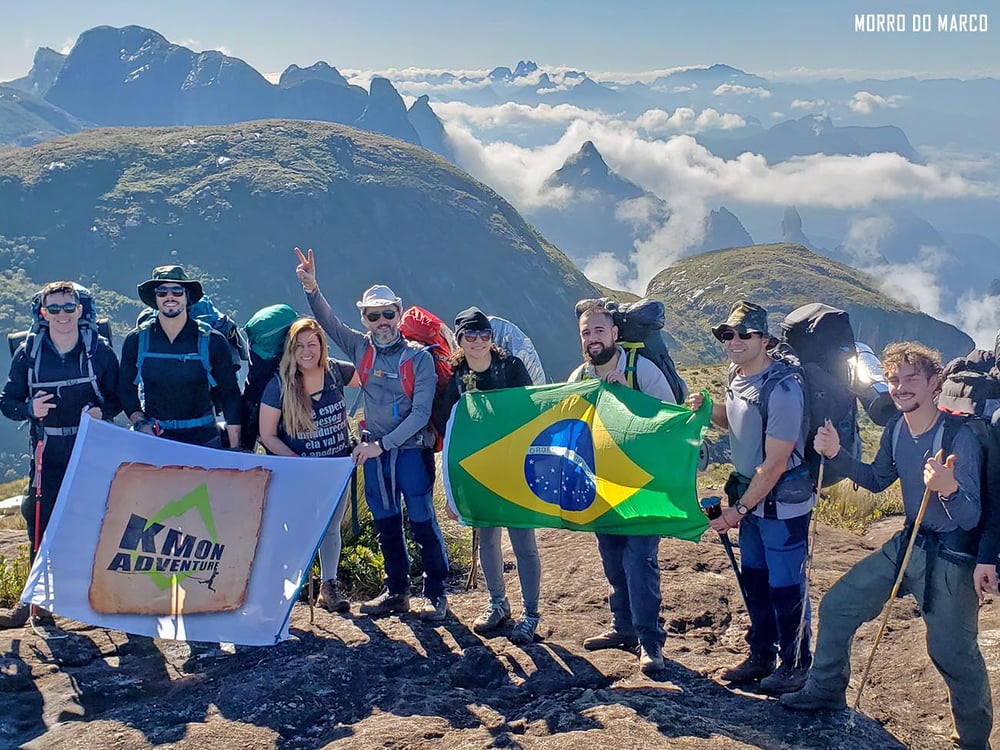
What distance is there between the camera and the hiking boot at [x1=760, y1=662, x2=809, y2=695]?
6.26m

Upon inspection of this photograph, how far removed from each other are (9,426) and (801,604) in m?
168

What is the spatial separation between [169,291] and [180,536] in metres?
2.19

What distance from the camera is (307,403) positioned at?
7523 millimetres

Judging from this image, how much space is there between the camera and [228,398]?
24.9 feet

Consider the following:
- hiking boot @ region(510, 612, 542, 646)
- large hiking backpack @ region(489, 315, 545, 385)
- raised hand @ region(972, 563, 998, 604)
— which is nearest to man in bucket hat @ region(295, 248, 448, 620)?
large hiking backpack @ region(489, 315, 545, 385)

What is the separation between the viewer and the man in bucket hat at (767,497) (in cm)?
601

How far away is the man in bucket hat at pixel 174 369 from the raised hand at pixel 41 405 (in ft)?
2.04

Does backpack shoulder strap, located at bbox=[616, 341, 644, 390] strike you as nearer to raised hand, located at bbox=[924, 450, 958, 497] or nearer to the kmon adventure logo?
raised hand, located at bbox=[924, 450, 958, 497]

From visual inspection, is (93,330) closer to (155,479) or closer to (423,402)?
(155,479)

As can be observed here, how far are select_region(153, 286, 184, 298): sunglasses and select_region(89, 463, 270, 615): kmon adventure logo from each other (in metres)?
1.55

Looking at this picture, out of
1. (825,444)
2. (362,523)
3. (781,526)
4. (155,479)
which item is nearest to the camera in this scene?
(825,444)

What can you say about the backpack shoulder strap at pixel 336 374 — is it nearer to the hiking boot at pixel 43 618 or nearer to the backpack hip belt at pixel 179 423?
the backpack hip belt at pixel 179 423

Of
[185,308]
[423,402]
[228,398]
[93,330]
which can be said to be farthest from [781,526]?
[93,330]

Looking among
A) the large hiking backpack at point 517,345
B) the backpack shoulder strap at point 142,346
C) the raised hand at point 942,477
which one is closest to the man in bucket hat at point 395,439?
the large hiking backpack at point 517,345
